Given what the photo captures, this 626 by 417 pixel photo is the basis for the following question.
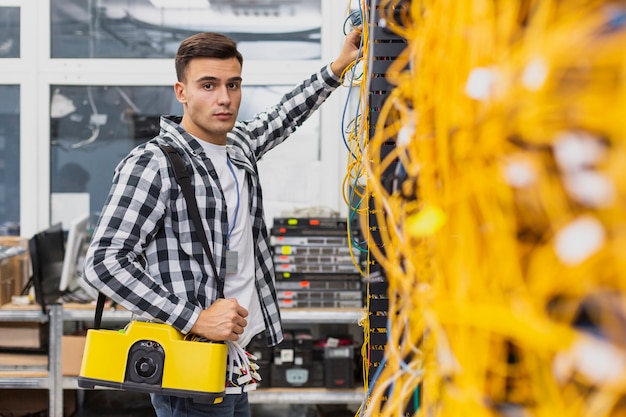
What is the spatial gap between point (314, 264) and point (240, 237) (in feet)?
4.34

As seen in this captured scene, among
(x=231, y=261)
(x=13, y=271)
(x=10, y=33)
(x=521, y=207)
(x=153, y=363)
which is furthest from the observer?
(x=10, y=33)

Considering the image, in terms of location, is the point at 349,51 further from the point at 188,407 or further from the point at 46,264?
the point at 46,264

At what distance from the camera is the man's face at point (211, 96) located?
64.9 inches

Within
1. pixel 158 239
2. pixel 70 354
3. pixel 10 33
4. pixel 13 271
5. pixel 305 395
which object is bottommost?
pixel 305 395

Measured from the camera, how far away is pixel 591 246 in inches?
15.2

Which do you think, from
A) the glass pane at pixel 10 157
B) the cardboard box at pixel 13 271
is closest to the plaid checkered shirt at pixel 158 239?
the cardboard box at pixel 13 271

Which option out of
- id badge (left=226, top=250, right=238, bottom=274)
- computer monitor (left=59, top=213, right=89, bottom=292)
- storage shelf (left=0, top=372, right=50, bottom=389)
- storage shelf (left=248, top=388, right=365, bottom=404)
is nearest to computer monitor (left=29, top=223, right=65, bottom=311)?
computer monitor (left=59, top=213, right=89, bottom=292)

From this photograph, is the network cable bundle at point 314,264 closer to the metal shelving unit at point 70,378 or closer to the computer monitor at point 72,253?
the metal shelving unit at point 70,378

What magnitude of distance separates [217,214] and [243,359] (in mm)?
329

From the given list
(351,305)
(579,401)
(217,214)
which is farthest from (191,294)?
(351,305)

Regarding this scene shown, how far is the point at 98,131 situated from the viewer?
350 cm

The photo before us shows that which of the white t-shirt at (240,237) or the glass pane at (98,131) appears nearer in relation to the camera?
the white t-shirt at (240,237)

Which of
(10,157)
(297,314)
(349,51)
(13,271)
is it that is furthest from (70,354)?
(349,51)

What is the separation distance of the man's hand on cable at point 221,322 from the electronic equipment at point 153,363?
3 cm
